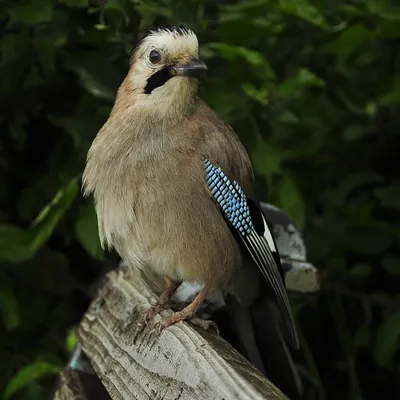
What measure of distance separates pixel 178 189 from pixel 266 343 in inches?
19.8

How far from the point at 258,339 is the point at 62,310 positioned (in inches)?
49.1

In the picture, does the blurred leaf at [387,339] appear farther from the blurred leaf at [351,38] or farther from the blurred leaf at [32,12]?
the blurred leaf at [32,12]

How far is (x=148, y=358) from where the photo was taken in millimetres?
2266

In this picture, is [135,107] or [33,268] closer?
[135,107]

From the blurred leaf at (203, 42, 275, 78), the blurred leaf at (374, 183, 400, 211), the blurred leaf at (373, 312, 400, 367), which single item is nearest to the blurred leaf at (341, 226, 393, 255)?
the blurred leaf at (374, 183, 400, 211)

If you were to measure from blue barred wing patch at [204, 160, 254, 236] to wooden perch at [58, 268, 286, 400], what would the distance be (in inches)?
13.2

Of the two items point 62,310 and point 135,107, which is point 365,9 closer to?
point 135,107

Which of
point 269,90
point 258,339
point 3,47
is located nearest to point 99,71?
point 3,47

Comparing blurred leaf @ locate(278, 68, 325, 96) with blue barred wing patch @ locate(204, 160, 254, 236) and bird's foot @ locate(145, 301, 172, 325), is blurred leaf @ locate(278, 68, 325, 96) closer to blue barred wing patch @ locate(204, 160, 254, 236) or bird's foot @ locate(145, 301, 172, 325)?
blue barred wing patch @ locate(204, 160, 254, 236)

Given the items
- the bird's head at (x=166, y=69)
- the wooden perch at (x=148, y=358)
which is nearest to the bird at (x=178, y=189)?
the bird's head at (x=166, y=69)

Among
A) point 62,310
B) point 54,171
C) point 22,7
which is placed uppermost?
point 22,7

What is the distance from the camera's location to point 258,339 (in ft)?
9.00

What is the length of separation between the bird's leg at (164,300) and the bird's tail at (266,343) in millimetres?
195

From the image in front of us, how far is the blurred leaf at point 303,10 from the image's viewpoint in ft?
10.7
